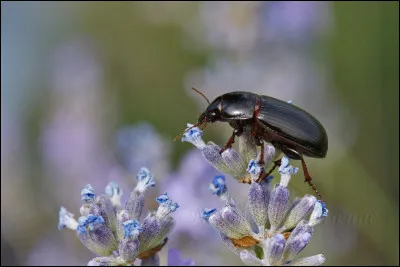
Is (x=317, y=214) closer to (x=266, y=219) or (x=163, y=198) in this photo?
(x=266, y=219)

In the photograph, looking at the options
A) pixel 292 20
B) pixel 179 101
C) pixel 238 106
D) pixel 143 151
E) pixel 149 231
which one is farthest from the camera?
pixel 179 101

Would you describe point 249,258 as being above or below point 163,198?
below

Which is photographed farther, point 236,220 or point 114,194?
point 114,194

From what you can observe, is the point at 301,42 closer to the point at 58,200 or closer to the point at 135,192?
the point at 58,200

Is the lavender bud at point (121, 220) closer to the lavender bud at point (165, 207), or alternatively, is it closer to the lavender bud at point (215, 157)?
the lavender bud at point (165, 207)

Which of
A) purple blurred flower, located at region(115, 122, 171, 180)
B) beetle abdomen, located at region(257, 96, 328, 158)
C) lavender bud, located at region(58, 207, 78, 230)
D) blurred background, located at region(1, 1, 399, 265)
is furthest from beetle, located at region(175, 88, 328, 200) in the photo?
purple blurred flower, located at region(115, 122, 171, 180)

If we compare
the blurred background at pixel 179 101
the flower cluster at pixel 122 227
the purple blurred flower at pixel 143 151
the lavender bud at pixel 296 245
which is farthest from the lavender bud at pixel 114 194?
the purple blurred flower at pixel 143 151

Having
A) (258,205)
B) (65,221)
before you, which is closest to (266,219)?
(258,205)
